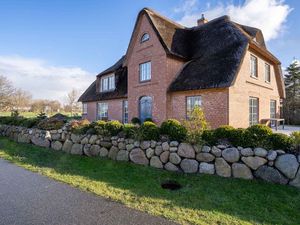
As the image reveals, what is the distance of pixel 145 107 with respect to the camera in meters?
16.2

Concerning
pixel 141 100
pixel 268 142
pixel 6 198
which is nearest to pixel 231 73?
pixel 268 142

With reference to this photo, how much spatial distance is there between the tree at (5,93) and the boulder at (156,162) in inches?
1378

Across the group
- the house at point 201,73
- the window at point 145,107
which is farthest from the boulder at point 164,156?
the window at point 145,107

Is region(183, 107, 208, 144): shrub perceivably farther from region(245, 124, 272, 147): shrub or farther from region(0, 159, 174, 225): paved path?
region(0, 159, 174, 225): paved path

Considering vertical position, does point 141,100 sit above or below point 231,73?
below

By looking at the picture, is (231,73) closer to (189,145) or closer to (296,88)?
(189,145)

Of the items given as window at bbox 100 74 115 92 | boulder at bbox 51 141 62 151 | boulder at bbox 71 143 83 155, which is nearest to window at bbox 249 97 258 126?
boulder at bbox 71 143 83 155

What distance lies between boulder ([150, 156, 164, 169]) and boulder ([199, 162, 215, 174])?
1.37 metres

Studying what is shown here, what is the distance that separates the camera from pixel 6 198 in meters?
4.80

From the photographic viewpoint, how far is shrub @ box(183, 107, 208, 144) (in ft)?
22.6

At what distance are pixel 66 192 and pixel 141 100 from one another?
38.7 feet

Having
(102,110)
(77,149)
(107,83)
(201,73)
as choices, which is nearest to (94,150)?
(77,149)

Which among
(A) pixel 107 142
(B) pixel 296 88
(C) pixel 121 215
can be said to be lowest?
(C) pixel 121 215

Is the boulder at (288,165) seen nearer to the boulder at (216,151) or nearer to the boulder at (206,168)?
the boulder at (216,151)
